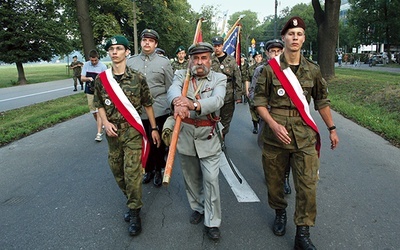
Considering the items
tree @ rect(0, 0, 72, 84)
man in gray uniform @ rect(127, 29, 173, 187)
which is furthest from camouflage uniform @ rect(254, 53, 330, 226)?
tree @ rect(0, 0, 72, 84)

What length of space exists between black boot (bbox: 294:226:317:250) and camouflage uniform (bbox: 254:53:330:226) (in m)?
0.06

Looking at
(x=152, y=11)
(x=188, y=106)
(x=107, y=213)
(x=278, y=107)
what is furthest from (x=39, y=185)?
(x=152, y=11)

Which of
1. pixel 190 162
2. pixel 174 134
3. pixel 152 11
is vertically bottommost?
pixel 190 162

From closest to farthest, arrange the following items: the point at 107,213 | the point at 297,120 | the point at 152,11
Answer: the point at 297,120 < the point at 107,213 < the point at 152,11

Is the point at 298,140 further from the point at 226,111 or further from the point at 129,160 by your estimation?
the point at 226,111

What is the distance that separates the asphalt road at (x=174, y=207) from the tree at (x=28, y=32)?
982 inches

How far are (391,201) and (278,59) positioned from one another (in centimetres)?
239

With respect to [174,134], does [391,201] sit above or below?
below

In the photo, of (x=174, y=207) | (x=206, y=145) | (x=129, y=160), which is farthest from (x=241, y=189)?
(x=129, y=160)

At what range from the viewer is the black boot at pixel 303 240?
3.06 metres

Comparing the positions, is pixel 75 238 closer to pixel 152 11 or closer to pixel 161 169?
pixel 161 169

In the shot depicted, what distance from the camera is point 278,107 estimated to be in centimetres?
323

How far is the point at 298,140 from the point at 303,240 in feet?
2.96

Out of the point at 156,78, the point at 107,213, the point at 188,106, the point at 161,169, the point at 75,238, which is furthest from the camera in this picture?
the point at 161,169
